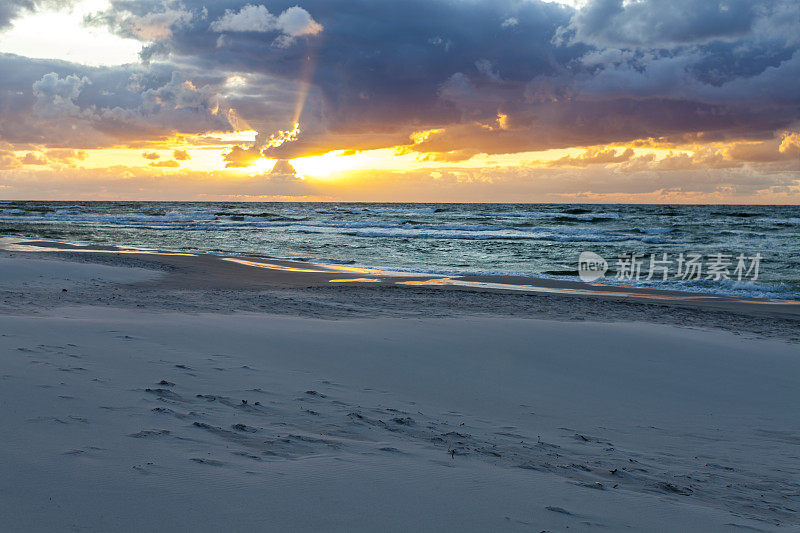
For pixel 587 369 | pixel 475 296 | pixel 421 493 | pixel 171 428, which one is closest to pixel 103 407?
pixel 171 428

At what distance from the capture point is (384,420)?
4.61 m

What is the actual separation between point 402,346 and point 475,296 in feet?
19.6

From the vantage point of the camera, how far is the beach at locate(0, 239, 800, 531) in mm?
2973

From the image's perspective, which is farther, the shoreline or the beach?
the shoreline

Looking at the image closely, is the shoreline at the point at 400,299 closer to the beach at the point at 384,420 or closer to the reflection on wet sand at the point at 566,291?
the reflection on wet sand at the point at 566,291

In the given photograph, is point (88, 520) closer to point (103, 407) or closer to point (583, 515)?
point (103, 407)

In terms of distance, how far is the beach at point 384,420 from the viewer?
297 centimetres

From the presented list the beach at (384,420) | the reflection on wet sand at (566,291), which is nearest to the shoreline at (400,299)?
the reflection on wet sand at (566,291)

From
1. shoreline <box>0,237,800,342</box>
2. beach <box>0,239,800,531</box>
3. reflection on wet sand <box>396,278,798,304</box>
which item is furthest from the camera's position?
reflection on wet sand <box>396,278,798,304</box>

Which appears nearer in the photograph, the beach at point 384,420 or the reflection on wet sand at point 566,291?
the beach at point 384,420

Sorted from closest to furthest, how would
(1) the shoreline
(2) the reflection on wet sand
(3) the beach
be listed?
(3) the beach, (1) the shoreline, (2) the reflection on wet sand

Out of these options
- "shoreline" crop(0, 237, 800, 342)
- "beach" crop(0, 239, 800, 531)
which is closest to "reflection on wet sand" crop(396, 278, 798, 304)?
"shoreline" crop(0, 237, 800, 342)

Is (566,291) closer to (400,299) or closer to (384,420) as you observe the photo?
(400,299)

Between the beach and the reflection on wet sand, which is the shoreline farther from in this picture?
the beach
